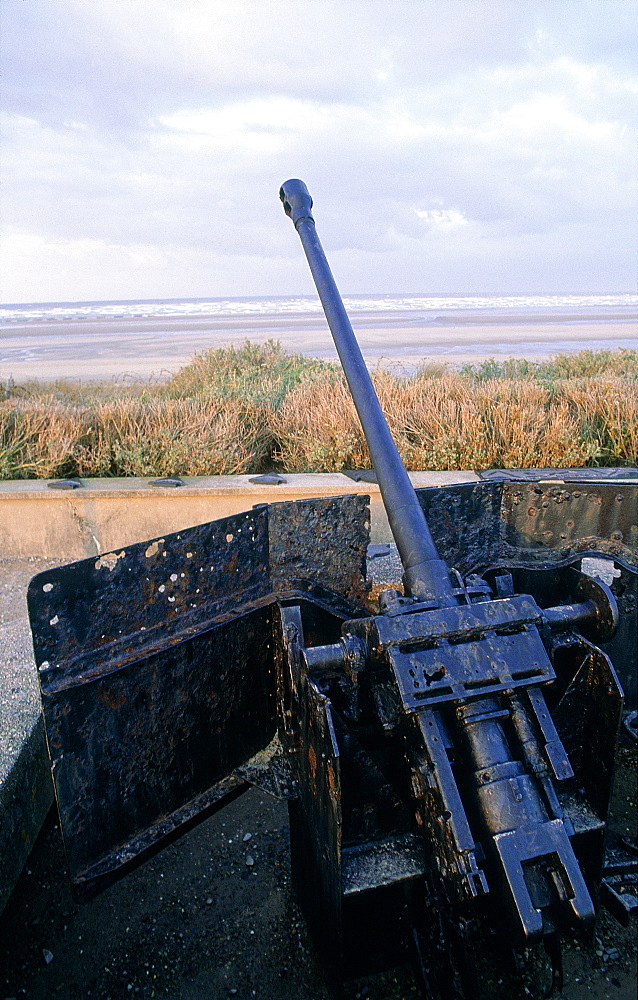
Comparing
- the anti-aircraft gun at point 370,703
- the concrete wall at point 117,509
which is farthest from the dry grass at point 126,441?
the anti-aircraft gun at point 370,703

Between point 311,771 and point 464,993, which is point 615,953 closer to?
point 464,993

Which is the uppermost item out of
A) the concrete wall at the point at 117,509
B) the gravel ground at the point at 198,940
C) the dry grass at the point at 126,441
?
the dry grass at the point at 126,441

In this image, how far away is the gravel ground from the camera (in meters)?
2.11

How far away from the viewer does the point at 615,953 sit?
2191mm

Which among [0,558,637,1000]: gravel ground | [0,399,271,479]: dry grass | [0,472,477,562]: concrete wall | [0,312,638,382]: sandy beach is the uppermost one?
[0,312,638,382]: sandy beach

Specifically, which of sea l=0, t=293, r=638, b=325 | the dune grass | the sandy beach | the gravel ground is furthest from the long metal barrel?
sea l=0, t=293, r=638, b=325

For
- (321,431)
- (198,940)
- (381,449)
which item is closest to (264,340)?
(321,431)

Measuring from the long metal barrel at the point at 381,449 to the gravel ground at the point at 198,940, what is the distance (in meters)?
1.24

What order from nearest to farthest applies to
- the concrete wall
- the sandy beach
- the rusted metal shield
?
the rusted metal shield → the concrete wall → the sandy beach

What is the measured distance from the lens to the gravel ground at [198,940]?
2.11 metres

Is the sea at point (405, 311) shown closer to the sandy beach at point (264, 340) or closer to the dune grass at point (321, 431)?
the sandy beach at point (264, 340)

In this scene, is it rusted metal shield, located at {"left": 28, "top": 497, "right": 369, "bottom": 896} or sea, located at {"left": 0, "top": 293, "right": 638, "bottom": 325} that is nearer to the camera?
rusted metal shield, located at {"left": 28, "top": 497, "right": 369, "bottom": 896}

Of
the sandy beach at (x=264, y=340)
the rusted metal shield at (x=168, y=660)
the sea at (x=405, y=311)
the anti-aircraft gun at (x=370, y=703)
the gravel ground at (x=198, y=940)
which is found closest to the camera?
the anti-aircraft gun at (x=370, y=703)

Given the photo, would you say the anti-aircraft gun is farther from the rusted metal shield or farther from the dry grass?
the dry grass
